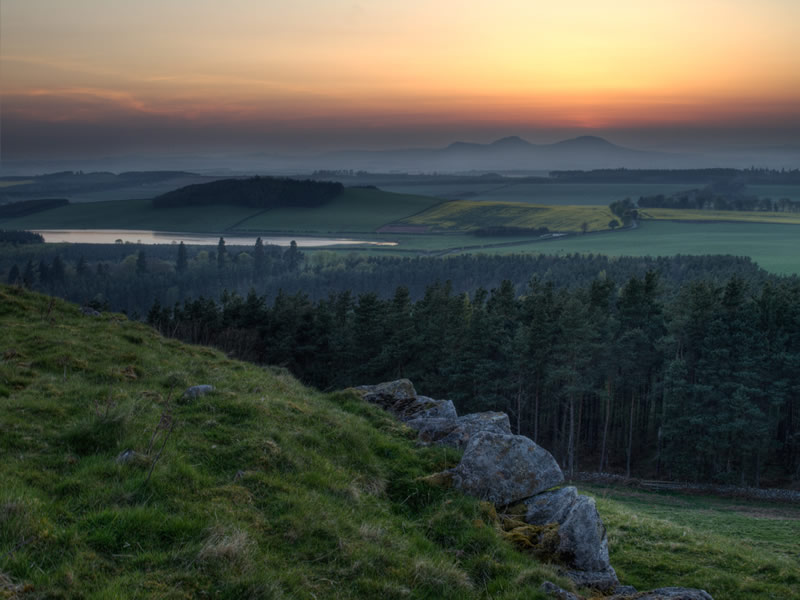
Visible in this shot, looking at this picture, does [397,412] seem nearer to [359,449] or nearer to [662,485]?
[359,449]

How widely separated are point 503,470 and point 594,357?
4875cm

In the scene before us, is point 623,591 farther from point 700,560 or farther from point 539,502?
point 700,560

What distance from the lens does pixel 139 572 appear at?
293 inches

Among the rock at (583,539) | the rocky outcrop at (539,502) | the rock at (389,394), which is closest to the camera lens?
the rocky outcrop at (539,502)

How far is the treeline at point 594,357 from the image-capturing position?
177ft

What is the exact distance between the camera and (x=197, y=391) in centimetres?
1496

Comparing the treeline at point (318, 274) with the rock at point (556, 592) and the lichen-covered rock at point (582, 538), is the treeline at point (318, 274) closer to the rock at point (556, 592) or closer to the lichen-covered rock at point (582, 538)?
the lichen-covered rock at point (582, 538)

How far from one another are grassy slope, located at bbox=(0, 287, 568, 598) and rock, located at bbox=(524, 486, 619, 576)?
1.10 m

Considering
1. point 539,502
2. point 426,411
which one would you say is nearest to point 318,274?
point 426,411

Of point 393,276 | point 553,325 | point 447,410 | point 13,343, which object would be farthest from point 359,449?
point 393,276

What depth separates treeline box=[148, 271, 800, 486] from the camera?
5381 cm

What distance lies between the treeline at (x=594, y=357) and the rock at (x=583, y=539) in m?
42.2

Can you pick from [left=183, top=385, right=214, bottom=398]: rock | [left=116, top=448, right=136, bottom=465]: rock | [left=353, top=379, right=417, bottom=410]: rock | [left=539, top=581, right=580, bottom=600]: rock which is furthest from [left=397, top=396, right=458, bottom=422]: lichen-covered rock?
[left=116, top=448, right=136, bottom=465]: rock

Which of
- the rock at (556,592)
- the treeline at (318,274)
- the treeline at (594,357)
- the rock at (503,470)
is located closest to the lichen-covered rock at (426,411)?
the rock at (503,470)
